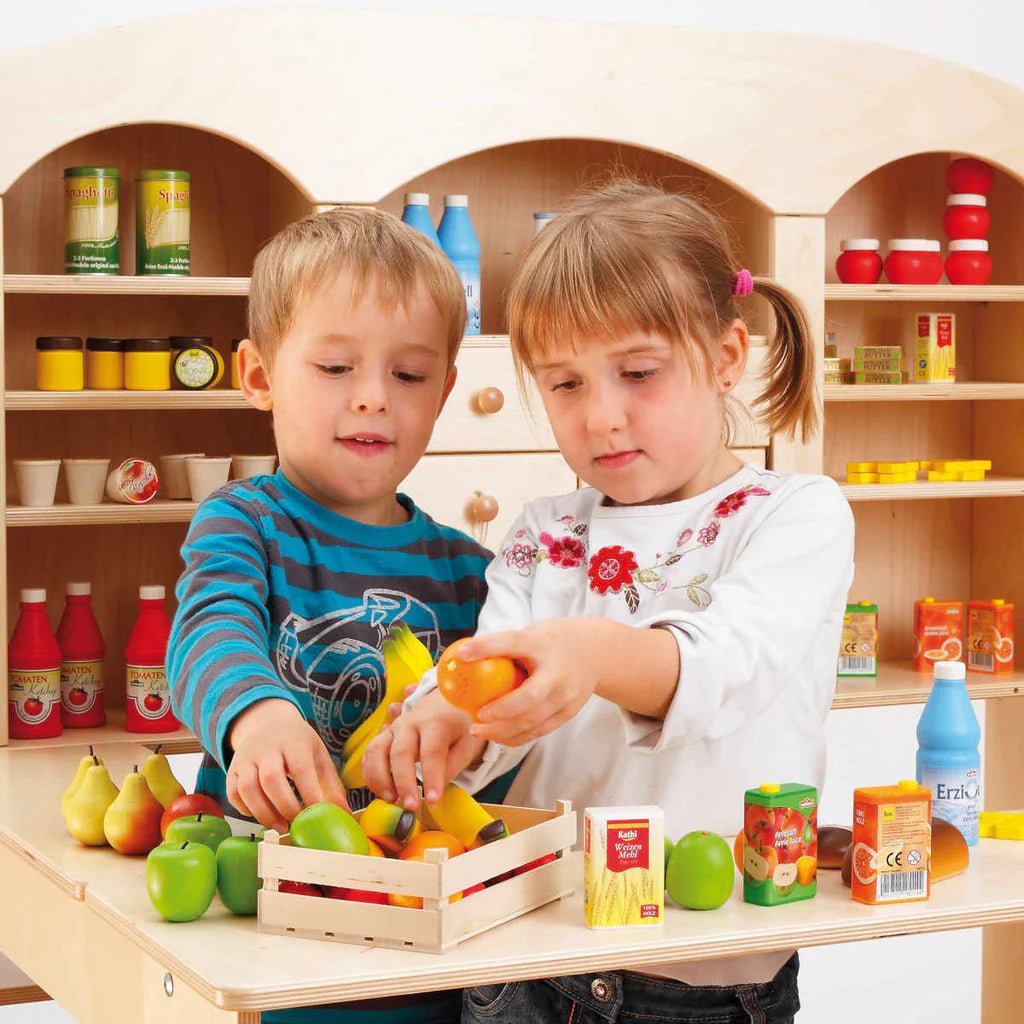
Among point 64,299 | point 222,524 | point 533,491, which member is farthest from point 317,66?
point 222,524

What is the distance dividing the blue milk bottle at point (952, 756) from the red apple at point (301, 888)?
1.65 ft

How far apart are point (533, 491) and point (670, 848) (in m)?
1.24

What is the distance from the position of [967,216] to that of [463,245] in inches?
36.7

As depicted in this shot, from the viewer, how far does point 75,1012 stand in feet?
4.14

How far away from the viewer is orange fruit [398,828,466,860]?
1.01m

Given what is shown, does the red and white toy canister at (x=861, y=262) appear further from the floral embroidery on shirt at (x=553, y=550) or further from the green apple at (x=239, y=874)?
the green apple at (x=239, y=874)

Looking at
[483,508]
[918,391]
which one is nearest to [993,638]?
[918,391]

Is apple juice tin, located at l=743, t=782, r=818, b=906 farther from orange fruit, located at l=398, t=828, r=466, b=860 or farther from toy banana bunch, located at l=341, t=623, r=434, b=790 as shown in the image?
toy banana bunch, located at l=341, t=623, r=434, b=790

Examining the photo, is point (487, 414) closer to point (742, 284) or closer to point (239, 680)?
point (742, 284)

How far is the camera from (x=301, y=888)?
1013 millimetres

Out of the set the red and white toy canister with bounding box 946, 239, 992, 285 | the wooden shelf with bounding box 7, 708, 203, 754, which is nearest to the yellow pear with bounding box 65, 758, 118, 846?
the wooden shelf with bounding box 7, 708, 203, 754

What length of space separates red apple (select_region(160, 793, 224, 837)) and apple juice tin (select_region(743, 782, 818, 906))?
40cm

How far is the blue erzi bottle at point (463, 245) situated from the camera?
2299mm

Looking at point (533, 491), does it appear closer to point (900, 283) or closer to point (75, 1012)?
point (900, 283)
